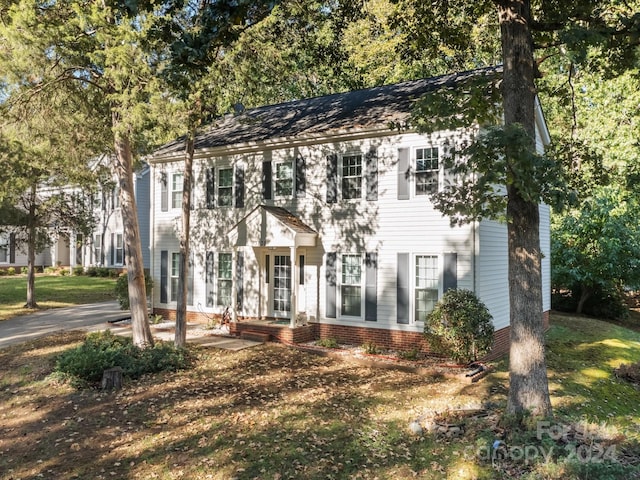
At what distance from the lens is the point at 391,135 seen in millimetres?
13258

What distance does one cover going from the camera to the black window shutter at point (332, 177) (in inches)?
561

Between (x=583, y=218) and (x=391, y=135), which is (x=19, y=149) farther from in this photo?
(x=583, y=218)

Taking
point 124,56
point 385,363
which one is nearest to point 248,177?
point 124,56

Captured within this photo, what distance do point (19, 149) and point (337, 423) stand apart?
12.1m

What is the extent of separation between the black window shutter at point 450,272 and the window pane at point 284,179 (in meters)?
5.57

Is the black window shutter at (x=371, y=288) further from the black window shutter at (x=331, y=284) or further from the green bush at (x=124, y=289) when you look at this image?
the green bush at (x=124, y=289)

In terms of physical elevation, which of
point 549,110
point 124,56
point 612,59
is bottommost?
point 612,59

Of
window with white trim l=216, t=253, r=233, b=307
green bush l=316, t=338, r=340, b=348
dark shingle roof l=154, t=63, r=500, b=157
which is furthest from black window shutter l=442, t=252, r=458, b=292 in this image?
window with white trim l=216, t=253, r=233, b=307

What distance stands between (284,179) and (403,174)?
4118 mm

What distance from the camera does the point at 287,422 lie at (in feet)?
26.0

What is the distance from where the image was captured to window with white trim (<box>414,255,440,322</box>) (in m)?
12.5

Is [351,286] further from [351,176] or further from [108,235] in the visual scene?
[108,235]

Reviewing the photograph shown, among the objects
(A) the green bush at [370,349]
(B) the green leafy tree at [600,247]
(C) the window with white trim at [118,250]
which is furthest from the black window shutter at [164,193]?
(B) the green leafy tree at [600,247]

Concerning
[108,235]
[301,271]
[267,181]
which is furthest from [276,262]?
[108,235]
